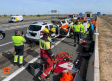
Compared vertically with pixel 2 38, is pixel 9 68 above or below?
below

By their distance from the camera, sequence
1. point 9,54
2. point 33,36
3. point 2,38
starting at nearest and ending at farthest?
point 9,54 < point 33,36 < point 2,38

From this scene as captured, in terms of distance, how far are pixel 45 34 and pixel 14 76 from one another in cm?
220

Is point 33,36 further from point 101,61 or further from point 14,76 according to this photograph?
point 101,61

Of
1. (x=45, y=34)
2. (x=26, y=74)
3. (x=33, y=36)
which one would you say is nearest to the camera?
(x=45, y=34)

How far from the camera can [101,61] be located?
16.6ft

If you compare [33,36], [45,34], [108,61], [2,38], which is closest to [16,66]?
[45,34]

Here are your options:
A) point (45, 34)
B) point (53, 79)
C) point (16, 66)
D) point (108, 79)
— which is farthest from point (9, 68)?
point (108, 79)

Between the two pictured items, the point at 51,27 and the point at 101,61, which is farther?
the point at 51,27

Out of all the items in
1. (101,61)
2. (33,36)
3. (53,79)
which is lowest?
(53,79)

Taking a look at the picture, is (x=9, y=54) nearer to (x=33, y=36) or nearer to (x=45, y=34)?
(x=33, y=36)

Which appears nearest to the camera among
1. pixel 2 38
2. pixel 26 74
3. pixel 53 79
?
pixel 53 79

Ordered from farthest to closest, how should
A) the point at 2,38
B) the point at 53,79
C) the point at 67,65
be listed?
the point at 2,38 < the point at 67,65 < the point at 53,79

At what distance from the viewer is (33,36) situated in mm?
7656

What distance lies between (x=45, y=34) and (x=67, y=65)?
6.20 ft
